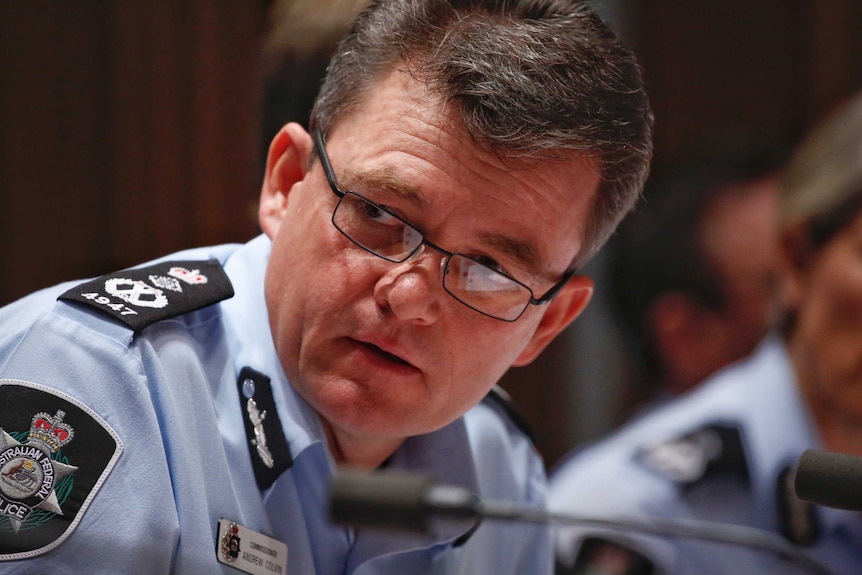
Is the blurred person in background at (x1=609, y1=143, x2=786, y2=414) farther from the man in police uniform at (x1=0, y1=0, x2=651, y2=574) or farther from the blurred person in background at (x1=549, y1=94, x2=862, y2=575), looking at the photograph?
the man in police uniform at (x1=0, y1=0, x2=651, y2=574)

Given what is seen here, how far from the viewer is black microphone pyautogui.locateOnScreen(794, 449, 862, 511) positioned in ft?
3.62

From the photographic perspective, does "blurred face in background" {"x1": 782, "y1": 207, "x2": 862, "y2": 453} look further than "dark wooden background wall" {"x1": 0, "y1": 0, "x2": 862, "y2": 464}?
No

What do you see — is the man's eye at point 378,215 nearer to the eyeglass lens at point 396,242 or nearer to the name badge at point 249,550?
the eyeglass lens at point 396,242

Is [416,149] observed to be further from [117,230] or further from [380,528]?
[117,230]

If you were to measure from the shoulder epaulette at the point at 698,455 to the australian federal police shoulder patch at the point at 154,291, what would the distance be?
1383 millimetres

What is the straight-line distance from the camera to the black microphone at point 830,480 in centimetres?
110

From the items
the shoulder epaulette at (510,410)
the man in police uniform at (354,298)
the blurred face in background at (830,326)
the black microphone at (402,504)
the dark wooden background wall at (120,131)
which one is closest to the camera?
the black microphone at (402,504)

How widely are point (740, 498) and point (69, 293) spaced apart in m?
1.69

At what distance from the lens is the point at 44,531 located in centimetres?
114

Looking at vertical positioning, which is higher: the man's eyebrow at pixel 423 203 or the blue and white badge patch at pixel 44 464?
the man's eyebrow at pixel 423 203

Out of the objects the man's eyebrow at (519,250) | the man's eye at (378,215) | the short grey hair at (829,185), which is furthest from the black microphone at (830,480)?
the short grey hair at (829,185)

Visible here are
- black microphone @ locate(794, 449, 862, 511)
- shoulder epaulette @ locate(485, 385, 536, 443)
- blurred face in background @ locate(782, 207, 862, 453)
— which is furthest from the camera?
blurred face in background @ locate(782, 207, 862, 453)

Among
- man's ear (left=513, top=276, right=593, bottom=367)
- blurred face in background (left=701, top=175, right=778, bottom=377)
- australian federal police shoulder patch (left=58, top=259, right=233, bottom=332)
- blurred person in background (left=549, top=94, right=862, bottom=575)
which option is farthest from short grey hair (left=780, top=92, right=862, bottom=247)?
australian federal police shoulder patch (left=58, top=259, right=233, bottom=332)

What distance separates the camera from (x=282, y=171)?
1.55 m
